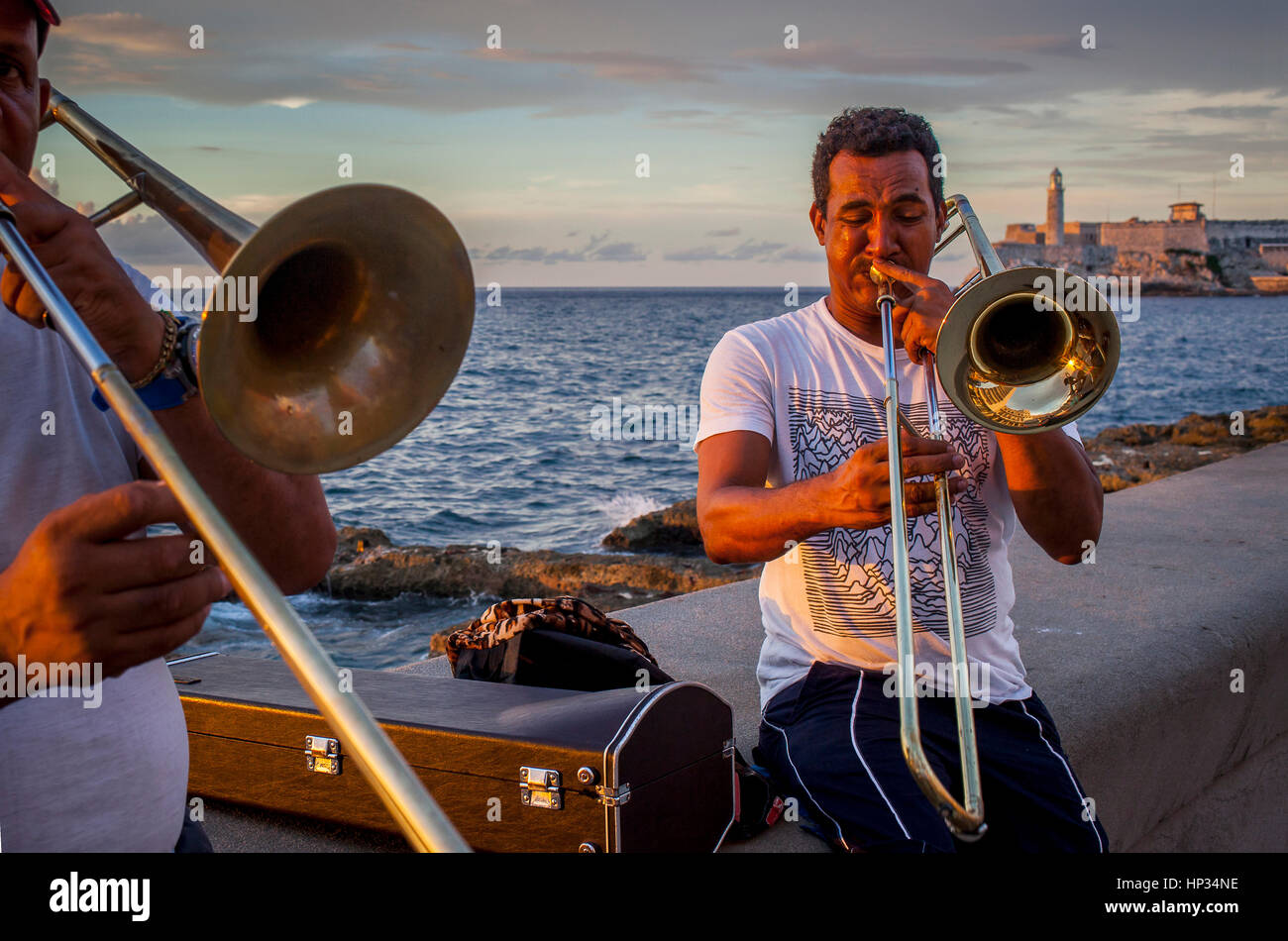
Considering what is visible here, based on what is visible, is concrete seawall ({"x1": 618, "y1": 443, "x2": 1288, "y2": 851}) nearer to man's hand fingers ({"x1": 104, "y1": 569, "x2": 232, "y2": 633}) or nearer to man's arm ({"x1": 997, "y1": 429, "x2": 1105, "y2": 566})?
man's arm ({"x1": 997, "y1": 429, "x2": 1105, "y2": 566})

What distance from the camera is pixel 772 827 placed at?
8.04 ft

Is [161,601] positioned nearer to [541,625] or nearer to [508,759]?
[508,759]

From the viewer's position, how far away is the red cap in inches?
60.3

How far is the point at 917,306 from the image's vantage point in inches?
93.0

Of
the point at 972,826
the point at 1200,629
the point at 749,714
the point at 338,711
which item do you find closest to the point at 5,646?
the point at 338,711

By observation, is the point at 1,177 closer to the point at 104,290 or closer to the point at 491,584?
the point at 104,290

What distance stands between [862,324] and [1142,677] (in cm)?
146

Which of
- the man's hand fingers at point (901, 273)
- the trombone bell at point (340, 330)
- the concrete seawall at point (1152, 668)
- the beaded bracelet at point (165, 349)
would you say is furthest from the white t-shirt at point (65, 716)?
the concrete seawall at point (1152, 668)

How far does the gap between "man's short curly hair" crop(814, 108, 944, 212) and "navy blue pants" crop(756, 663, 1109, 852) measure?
1173 mm

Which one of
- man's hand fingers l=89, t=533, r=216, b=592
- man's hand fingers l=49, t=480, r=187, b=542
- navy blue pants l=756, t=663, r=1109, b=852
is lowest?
navy blue pants l=756, t=663, r=1109, b=852

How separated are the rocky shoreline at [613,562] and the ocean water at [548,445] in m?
0.20

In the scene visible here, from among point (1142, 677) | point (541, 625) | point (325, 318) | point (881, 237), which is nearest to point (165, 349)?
point (325, 318)

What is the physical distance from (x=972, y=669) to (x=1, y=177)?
199 centimetres

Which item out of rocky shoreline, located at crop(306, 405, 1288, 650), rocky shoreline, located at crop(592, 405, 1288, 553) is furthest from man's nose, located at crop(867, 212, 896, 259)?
rocky shoreline, located at crop(592, 405, 1288, 553)
